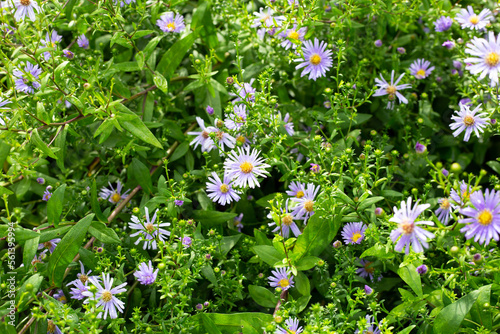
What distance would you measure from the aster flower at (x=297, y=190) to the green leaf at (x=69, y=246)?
71 centimetres

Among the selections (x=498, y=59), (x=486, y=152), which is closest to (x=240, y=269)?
(x=498, y=59)

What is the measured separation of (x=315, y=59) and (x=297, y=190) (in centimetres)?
57

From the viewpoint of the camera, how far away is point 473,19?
76.4 inches

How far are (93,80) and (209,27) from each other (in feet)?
2.27

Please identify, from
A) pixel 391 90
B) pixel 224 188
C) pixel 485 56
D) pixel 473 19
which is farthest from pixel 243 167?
pixel 473 19

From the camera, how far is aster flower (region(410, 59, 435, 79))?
2094 millimetres

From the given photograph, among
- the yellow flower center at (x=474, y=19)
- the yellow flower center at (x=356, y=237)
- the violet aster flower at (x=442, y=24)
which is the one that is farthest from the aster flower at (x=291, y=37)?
the yellow flower center at (x=356, y=237)

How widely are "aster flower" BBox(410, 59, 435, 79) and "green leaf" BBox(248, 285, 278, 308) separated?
1144mm

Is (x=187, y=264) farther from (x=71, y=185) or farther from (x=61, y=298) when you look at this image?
(x=71, y=185)

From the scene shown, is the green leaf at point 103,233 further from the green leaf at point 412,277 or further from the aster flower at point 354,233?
the green leaf at point 412,277

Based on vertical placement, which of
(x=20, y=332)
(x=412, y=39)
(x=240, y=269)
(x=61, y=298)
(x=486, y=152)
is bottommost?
(x=20, y=332)

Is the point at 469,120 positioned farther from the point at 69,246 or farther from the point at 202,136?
the point at 69,246

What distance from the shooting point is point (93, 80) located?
64.3 inches

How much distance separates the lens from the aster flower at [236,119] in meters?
1.77
